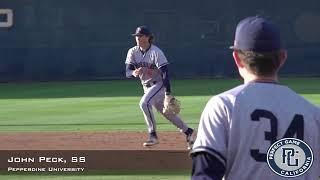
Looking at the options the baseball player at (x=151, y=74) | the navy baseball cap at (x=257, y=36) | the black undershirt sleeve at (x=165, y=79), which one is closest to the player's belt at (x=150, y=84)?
the baseball player at (x=151, y=74)

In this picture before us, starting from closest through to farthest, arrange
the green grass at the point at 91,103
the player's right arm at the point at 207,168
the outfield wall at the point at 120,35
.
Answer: the player's right arm at the point at 207,168 → the green grass at the point at 91,103 → the outfield wall at the point at 120,35

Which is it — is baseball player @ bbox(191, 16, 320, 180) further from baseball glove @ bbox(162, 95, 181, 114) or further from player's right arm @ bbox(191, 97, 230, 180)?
baseball glove @ bbox(162, 95, 181, 114)

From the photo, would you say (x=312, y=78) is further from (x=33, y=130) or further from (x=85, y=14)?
(x=33, y=130)

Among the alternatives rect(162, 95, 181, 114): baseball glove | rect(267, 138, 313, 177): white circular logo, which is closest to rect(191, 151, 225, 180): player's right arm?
rect(267, 138, 313, 177): white circular logo

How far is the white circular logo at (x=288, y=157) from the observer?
3197 mm

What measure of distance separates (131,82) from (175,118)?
19.7 meters

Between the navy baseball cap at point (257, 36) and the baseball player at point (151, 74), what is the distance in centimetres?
857

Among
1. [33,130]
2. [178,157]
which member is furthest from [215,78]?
[178,157]

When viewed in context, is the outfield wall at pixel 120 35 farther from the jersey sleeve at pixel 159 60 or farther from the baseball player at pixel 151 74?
the jersey sleeve at pixel 159 60

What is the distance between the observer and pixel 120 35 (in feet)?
109

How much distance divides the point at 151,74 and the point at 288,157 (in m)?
9.16

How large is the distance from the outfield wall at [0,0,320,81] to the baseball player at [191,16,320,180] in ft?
97.5

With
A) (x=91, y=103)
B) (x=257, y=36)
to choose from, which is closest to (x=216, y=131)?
(x=257, y=36)

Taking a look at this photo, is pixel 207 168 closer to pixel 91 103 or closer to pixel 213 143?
pixel 213 143
